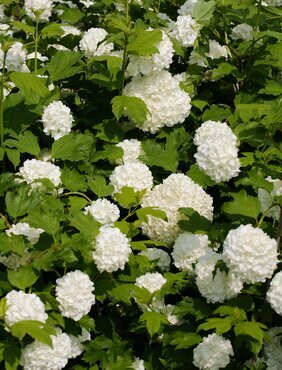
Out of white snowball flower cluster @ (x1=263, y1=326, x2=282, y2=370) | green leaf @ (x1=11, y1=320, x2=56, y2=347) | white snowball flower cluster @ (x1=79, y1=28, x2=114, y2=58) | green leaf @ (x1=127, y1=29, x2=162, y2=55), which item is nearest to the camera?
green leaf @ (x1=11, y1=320, x2=56, y2=347)

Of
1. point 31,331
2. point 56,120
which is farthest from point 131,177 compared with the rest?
point 31,331

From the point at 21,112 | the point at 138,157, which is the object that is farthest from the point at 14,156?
the point at 138,157

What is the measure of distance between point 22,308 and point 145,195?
1.17 m

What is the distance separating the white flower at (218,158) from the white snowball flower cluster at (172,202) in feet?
0.89

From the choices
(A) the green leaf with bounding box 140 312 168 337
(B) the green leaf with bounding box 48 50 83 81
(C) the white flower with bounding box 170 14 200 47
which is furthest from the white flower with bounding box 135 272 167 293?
(C) the white flower with bounding box 170 14 200 47

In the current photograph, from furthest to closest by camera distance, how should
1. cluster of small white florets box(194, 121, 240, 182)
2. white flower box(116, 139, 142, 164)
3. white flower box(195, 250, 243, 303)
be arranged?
1. white flower box(116, 139, 142, 164)
2. cluster of small white florets box(194, 121, 240, 182)
3. white flower box(195, 250, 243, 303)

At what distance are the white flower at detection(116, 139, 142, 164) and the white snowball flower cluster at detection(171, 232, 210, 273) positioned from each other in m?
0.66

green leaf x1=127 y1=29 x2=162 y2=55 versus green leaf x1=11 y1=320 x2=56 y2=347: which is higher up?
green leaf x1=127 y1=29 x2=162 y2=55

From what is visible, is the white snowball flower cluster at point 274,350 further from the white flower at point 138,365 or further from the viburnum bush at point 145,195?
the white flower at point 138,365

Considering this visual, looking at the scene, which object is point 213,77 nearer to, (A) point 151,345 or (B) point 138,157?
(B) point 138,157

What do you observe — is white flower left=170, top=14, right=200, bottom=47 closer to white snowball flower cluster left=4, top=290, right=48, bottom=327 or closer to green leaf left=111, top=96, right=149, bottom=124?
green leaf left=111, top=96, right=149, bottom=124

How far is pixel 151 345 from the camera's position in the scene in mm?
3529

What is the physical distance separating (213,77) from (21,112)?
1.11m

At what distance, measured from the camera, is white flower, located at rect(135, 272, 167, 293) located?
348cm
